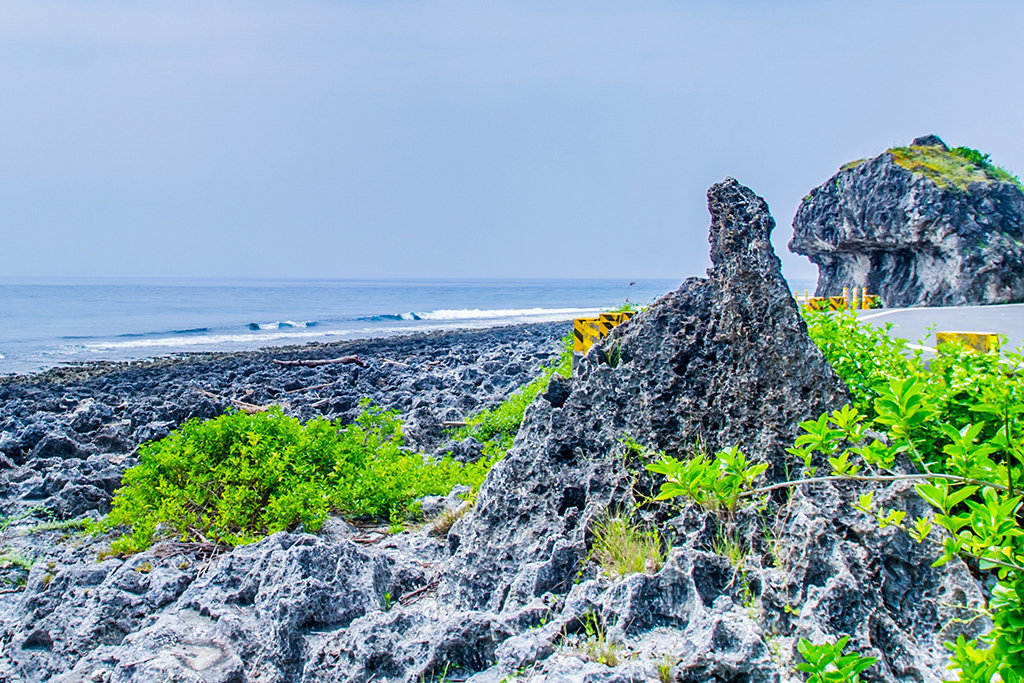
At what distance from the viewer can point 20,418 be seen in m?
11.6

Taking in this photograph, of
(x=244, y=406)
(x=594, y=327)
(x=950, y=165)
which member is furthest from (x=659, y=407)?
(x=950, y=165)

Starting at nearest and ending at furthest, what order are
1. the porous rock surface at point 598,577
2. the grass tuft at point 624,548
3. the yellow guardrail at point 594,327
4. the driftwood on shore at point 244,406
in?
the porous rock surface at point 598,577 → the grass tuft at point 624,548 → the yellow guardrail at point 594,327 → the driftwood on shore at point 244,406

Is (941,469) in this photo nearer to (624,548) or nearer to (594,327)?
(624,548)

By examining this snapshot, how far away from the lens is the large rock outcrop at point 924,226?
29.9m

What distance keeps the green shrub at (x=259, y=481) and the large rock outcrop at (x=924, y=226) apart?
3198cm

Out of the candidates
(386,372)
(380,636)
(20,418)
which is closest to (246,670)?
(380,636)

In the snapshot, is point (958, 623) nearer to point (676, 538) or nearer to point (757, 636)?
point (757, 636)

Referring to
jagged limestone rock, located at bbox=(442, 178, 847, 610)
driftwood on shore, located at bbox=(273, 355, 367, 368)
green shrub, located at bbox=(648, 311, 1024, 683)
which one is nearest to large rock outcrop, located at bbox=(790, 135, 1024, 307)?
driftwood on shore, located at bbox=(273, 355, 367, 368)

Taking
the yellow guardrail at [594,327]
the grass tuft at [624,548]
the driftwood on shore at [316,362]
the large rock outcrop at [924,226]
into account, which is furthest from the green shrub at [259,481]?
the large rock outcrop at [924,226]

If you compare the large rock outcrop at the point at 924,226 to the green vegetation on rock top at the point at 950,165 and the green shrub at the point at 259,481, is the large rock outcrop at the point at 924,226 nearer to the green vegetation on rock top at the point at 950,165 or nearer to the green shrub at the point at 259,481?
the green vegetation on rock top at the point at 950,165

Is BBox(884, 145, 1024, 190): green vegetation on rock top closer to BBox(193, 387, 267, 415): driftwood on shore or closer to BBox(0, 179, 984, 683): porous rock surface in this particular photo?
BBox(193, 387, 267, 415): driftwood on shore

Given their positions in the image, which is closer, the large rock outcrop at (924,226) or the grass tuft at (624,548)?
the grass tuft at (624,548)

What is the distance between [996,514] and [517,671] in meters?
1.89

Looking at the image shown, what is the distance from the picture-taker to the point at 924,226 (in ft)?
104
